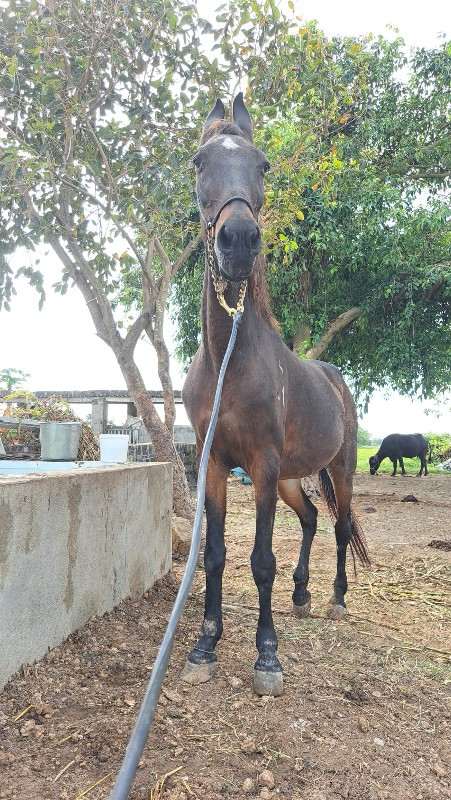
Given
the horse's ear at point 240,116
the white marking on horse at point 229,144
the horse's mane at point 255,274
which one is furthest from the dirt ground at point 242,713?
the horse's ear at point 240,116

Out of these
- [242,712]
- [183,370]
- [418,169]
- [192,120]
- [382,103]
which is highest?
[382,103]

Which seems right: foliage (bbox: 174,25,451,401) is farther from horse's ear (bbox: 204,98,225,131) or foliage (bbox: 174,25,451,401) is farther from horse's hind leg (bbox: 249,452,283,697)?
horse's hind leg (bbox: 249,452,283,697)

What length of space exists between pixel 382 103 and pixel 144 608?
1155 centimetres

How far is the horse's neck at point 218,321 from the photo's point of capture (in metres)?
2.82

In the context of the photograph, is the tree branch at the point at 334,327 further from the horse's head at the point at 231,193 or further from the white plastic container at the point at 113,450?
the horse's head at the point at 231,193

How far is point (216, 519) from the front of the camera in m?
3.09

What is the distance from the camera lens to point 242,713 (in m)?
2.50

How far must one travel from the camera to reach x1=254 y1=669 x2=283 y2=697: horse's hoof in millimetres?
2688

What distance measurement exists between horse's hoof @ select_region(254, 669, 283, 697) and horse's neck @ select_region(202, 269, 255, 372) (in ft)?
4.78

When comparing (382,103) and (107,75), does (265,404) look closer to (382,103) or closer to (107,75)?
(107,75)

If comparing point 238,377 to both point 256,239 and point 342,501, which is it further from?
point 342,501

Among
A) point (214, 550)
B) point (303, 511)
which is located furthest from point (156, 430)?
point (214, 550)

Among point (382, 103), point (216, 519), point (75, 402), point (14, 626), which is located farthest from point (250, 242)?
point (75, 402)

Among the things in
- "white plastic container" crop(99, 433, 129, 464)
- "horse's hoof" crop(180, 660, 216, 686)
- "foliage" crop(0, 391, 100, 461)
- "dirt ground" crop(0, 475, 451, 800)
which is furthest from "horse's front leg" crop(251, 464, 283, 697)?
"foliage" crop(0, 391, 100, 461)
